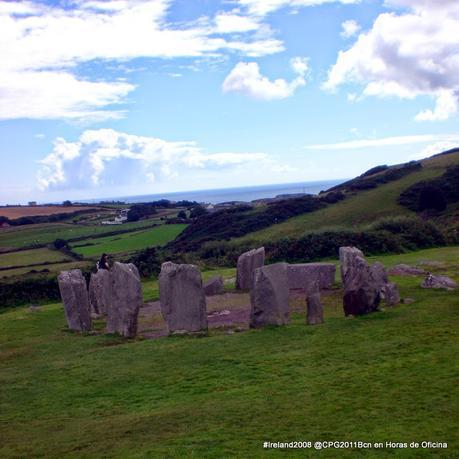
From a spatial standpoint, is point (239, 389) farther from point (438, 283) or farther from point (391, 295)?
point (438, 283)

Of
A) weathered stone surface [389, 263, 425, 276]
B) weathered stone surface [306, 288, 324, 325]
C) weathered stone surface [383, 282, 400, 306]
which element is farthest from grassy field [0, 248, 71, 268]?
weathered stone surface [306, 288, 324, 325]

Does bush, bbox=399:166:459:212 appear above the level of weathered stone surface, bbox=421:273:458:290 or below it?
above

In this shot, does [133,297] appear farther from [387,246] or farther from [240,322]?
[387,246]

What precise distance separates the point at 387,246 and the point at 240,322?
20.0 metres

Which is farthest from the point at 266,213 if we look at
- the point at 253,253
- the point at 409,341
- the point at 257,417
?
the point at 257,417

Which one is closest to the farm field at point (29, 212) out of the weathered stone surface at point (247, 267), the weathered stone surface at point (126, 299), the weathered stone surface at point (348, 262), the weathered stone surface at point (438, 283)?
the weathered stone surface at point (247, 267)

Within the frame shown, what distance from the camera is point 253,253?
28.4 meters

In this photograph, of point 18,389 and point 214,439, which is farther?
point 18,389

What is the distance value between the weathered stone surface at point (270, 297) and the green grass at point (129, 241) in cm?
3747

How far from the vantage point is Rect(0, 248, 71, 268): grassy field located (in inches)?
2048

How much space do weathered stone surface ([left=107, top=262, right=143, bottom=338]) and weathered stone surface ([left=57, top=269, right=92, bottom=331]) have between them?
188 centimetres

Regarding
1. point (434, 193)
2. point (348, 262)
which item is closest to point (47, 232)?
point (434, 193)

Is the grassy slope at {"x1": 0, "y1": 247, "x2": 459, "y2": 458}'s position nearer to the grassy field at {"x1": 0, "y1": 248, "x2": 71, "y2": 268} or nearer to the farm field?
the grassy field at {"x1": 0, "y1": 248, "x2": 71, "y2": 268}

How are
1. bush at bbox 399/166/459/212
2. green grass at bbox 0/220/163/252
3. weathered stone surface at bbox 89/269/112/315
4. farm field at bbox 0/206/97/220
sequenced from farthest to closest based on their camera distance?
farm field at bbox 0/206/97/220 → green grass at bbox 0/220/163/252 → bush at bbox 399/166/459/212 → weathered stone surface at bbox 89/269/112/315
